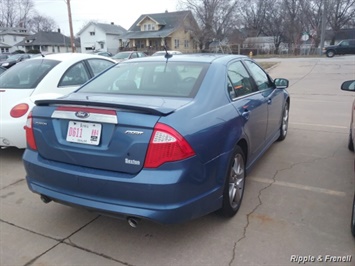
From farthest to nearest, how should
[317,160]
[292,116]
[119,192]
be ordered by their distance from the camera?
1. [292,116]
2. [317,160]
3. [119,192]

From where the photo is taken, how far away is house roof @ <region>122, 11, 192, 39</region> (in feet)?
184

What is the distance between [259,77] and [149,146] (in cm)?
258

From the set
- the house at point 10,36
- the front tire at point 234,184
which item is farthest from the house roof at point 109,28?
the front tire at point 234,184

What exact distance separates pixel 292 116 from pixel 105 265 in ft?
21.6

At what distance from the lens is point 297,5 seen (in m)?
61.1

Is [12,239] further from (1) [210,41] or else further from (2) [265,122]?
(1) [210,41]

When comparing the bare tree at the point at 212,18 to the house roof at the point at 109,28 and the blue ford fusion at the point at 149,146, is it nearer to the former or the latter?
the house roof at the point at 109,28

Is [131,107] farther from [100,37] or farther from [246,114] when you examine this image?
[100,37]

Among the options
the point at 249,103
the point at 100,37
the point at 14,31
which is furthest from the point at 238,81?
the point at 14,31

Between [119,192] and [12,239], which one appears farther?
[12,239]

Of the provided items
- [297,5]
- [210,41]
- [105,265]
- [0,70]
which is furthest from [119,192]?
[297,5]

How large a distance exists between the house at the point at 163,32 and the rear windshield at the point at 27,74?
5065cm

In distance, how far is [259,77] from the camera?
4.45 metres

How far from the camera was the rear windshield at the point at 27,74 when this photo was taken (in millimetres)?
5246
